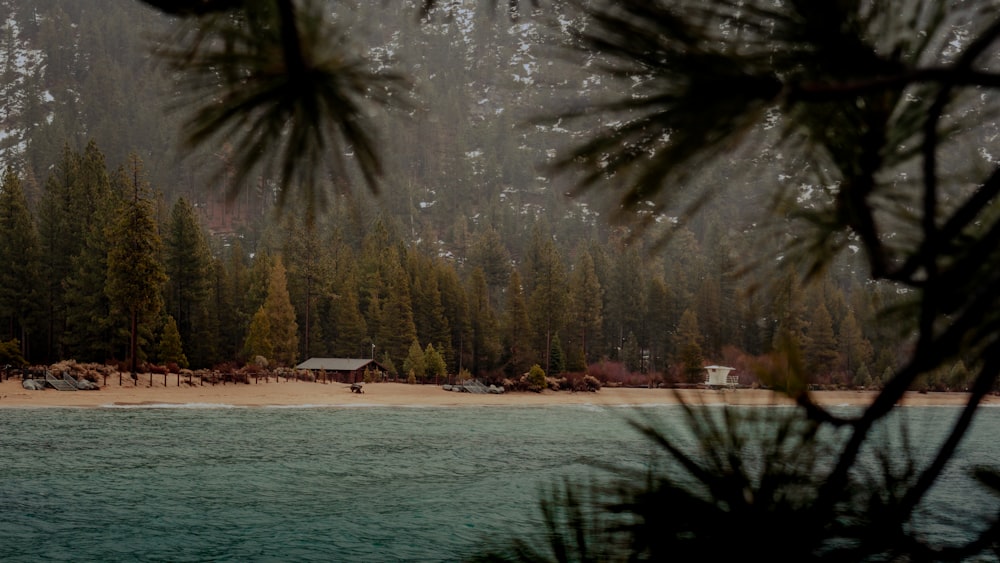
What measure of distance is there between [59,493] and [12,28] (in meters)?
200

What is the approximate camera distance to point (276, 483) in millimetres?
17703

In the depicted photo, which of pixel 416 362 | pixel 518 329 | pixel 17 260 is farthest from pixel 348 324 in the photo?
pixel 17 260

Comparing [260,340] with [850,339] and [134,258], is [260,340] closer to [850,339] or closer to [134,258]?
[134,258]

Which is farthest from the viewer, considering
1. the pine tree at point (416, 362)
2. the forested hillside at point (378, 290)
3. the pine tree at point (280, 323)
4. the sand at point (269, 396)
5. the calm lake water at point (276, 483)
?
the pine tree at point (280, 323)

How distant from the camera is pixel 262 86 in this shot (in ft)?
4.70

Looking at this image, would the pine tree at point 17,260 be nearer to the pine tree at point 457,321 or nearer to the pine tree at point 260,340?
the pine tree at point 260,340

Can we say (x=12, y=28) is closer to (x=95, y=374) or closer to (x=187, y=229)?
(x=187, y=229)

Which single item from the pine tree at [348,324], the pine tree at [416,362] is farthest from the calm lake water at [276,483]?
the pine tree at [348,324]

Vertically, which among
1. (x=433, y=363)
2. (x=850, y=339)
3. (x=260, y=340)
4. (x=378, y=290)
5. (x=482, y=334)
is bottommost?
(x=433, y=363)

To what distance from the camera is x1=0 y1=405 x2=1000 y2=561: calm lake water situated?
12.4m

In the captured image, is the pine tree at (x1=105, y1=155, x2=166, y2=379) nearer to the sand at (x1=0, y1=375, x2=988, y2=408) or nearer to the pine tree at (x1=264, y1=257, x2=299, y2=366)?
the sand at (x1=0, y1=375, x2=988, y2=408)

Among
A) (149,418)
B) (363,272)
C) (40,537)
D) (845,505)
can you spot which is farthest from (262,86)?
(363,272)

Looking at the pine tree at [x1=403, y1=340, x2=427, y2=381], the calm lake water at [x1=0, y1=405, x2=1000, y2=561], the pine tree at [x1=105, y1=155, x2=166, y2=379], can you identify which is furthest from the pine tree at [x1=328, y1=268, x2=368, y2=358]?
the calm lake water at [x1=0, y1=405, x2=1000, y2=561]

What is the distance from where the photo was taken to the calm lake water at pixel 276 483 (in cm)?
1240
